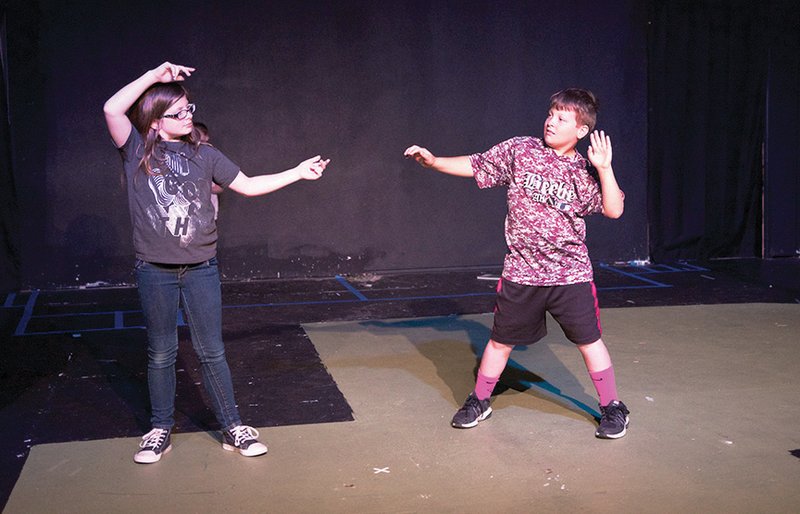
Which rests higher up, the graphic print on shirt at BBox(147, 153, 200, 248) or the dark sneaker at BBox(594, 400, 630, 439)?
the graphic print on shirt at BBox(147, 153, 200, 248)

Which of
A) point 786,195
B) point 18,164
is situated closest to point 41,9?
point 18,164

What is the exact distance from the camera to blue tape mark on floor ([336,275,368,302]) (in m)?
7.78

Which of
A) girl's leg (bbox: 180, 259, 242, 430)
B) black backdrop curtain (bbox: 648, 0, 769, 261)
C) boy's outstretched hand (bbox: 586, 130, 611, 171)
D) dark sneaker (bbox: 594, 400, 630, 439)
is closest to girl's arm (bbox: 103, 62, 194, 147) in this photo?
girl's leg (bbox: 180, 259, 242, 430)

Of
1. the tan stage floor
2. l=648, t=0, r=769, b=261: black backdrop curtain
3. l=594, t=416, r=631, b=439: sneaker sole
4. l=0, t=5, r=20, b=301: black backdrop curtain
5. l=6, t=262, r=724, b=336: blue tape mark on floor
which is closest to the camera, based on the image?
the tan stage floor

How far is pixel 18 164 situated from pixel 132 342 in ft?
10.3

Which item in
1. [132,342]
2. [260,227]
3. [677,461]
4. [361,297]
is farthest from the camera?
[260,227]

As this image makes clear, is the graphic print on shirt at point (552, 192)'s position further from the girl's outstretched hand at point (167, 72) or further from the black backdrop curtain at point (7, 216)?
the black backdrop curtain at point (7, 216)

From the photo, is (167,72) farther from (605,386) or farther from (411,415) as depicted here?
(605,386)

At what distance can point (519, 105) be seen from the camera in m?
9.43

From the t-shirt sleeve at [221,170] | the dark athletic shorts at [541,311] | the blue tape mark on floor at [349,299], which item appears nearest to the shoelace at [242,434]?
the t-shirt sleeve at [221,170]

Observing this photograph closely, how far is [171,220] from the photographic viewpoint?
147 inches

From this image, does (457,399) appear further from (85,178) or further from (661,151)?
(661,151)

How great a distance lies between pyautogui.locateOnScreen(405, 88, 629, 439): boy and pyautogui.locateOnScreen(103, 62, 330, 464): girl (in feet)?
3.09

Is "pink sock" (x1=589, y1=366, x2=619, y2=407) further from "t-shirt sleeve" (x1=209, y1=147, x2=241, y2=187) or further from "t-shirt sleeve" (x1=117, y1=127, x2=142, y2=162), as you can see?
"t-shirt sleeve" (x1=117, y1=127, x2=142, y2=162)
